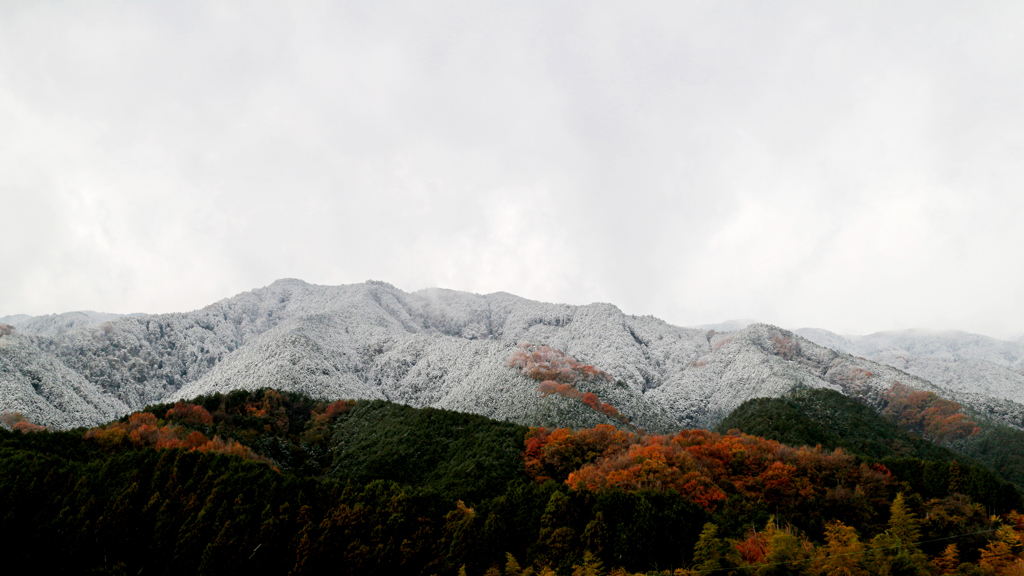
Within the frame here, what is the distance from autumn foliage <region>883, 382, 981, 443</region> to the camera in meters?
94.4

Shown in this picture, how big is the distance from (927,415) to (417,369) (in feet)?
411

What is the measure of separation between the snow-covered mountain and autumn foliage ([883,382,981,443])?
6.08 meters

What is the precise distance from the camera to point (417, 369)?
469 feet

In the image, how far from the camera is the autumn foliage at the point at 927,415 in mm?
94438

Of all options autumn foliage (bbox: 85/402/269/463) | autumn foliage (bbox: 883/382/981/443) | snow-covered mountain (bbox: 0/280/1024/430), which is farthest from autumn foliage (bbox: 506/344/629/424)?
autumn foliage (bbox: 883/382/981/443)

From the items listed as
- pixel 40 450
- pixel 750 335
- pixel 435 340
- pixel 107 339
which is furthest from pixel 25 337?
pixel 750 335

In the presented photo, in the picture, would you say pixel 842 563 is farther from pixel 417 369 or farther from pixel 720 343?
pixel 720 343

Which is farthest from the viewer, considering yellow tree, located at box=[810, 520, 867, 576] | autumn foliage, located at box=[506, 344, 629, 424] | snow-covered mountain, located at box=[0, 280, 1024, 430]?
snow-covered mountain, located at box=[0, 280, 1024, 430]

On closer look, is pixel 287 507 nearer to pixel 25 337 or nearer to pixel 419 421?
pixel 419 421

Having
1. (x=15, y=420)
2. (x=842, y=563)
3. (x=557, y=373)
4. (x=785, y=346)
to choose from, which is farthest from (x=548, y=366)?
(x=15, y=420)

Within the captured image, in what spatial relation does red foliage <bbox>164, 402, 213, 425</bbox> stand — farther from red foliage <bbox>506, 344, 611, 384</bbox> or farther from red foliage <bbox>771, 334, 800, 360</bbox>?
red foliage <bbox>771, 334, 800, 360</bbox>

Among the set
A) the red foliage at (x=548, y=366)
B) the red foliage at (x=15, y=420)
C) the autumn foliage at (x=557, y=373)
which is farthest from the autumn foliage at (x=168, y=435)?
the red foliage at (x=548, y=366)

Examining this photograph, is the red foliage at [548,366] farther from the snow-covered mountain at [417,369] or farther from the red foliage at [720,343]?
the red foliage at [720,343]

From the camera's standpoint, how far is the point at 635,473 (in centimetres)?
4534
